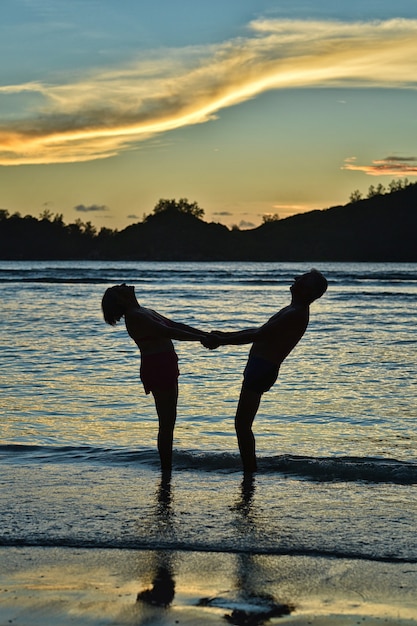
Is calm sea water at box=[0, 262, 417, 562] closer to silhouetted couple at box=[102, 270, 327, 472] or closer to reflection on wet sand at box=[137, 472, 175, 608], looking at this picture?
reflection on wet sand at box=[137, 472, 175, 608]

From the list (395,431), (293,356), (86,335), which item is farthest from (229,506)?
(86,335)

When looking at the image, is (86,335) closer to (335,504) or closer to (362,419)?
(362,419)

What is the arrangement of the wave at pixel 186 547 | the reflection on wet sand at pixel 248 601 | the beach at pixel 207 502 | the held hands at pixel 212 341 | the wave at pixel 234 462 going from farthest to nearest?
1. the held hands at pixel 212 341
2. the wave at pixel 234 462
3. the wave at pixel 186 547
4. the beach at pixel 207 502
5. the reflection on wet sand at pixel 248 601

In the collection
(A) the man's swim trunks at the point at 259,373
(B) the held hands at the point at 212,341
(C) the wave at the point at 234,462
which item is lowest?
(C) the wave at the point at 234,462

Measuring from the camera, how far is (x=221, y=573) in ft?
15.2

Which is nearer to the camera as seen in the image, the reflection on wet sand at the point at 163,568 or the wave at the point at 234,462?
the reflection on wet sand at the point at 163,568

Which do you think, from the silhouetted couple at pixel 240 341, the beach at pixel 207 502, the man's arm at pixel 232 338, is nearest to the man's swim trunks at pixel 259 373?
the silhouetted couple at pixel 240 341

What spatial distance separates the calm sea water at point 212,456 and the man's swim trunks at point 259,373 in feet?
2.45

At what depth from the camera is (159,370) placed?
6.97 metres

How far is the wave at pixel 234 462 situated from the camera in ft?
23.5

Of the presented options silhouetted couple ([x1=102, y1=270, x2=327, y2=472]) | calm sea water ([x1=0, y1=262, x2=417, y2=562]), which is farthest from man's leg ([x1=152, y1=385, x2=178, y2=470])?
calm sea water ([x1=0, y1=262, x2=417, y2=562])

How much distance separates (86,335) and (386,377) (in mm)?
8420

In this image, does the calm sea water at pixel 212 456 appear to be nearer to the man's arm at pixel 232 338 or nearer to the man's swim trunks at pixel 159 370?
the man's swim trunks at pixel 159 370

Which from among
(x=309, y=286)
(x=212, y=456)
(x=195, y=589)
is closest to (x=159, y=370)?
(x=212, y=456)
